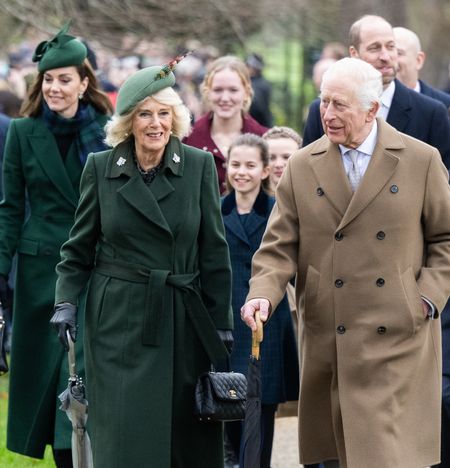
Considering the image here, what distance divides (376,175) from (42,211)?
7.64 feet

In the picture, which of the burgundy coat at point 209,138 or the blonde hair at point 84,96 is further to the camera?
the burgundy coat at point 209,138

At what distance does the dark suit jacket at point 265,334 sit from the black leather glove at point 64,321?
1546 millimetres

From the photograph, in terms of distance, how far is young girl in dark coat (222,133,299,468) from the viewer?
8.44 metres

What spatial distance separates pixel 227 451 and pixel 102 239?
2092mm

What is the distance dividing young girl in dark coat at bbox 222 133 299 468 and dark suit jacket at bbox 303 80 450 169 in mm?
451

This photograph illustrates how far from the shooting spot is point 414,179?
22.3ft

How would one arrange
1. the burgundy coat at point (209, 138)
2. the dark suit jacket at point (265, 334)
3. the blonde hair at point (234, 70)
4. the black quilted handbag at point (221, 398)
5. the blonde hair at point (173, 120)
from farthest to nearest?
the blonde hair at point (234, 70) → the burgundy coat at point (209, 138) → the dark suit jacket at point (265, 334) → the blonde hair at point (173, 120) → the black quilted handbag at point (221, 398)

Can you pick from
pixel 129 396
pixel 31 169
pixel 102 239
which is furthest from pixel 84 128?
pixel 129 396

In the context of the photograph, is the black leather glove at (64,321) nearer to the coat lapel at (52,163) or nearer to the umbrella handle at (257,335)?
the umbrella handle at (257,335)

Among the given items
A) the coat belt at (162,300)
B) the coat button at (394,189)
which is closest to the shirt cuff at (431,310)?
the coat button at (394,189)

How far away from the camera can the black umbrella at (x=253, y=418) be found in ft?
21.1

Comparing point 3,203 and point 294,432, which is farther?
point 294,432

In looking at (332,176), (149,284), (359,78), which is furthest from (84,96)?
(359,78)

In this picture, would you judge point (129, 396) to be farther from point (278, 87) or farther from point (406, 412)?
point (278, 87)
